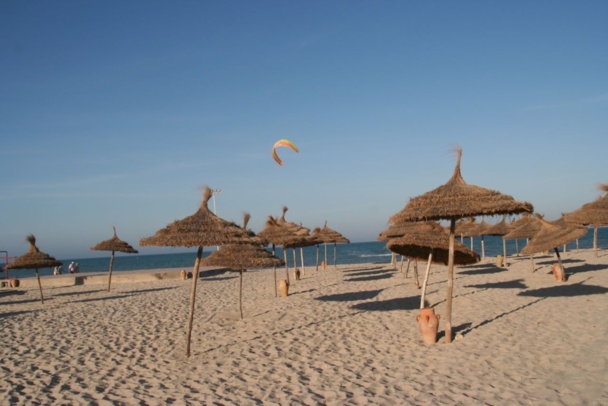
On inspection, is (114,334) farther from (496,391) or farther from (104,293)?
(104,293)

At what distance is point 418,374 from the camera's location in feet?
22.0

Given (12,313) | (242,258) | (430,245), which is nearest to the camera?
(430,245)

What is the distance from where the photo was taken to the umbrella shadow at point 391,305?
12.1 m

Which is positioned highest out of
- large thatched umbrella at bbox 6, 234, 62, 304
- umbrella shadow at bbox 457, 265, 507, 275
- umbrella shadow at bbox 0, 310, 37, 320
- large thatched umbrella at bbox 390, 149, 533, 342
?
Answer: large thatched umbrella at bbox 390, 149, 533, 342

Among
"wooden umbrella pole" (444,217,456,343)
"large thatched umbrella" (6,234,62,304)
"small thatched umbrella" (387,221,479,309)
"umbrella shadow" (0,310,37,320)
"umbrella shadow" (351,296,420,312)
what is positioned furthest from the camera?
"large thatched umbrella" (6,234,62,304)

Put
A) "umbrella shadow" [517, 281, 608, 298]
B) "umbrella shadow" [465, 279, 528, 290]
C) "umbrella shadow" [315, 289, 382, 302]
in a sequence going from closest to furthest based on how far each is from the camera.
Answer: "umbrella shadow" [517, 281, 608, 298] < "umbrella shadow" [315, 289, 382, 302] < "umbrella shadow" [465, 279, 528, 290]

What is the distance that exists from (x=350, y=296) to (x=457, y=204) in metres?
7.83

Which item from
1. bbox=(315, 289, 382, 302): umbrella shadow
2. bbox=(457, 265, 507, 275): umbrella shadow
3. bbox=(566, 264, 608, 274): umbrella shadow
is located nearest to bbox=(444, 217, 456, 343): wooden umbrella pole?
bbox=(315, 289, 382, 302): umbrella shadow

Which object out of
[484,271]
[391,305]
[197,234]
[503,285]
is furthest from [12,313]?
[484,271]

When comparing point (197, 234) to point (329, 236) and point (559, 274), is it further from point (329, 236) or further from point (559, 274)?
point (329, 236)

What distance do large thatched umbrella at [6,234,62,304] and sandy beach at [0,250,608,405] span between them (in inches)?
67.8

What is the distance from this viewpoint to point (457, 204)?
7.50 meters

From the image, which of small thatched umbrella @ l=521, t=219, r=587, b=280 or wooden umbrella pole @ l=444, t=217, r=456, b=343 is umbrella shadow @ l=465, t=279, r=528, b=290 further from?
wooden umbrella pole @ l=444, t=217, r=456, b=343

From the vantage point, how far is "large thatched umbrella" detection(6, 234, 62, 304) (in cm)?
1544
